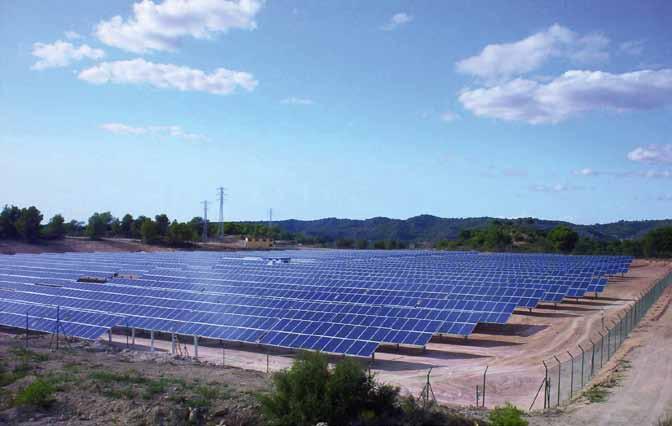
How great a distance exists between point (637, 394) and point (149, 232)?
3844 inches

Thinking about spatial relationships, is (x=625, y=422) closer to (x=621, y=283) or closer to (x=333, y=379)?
(x=333, y=379)

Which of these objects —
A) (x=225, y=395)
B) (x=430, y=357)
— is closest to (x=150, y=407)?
(x=225, y=395)

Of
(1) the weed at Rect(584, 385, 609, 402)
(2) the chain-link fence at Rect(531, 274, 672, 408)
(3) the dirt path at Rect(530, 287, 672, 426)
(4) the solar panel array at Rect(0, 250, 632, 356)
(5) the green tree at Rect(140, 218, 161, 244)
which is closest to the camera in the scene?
(3) the dirt path at Rect(530, 287, 672, 426)

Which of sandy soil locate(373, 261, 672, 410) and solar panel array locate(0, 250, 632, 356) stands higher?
solar panel array locate(0, 250, 632, 356)

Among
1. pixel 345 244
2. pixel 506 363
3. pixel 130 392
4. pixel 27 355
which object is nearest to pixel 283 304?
pixel 506 363

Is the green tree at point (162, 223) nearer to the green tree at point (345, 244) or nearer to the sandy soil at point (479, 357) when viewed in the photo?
the green tree at point (345, 244)

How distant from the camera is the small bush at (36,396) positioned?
574 inches

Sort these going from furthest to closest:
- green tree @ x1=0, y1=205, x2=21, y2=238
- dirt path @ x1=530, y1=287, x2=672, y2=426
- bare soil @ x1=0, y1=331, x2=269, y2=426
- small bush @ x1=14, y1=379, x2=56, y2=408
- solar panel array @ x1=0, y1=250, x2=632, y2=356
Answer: green tree @ x1=0, y1=205, x2=21, y2=238
solar panel array @ x1=0, y1=250, x2=632, y2=356
dirt path @ x1=530, y1=287, x2=672, y2=426
small bush @ x1=14, y1=379, x2=56, y2=408
bare soil @ x1=0, y1=331, x2=269, y2=426

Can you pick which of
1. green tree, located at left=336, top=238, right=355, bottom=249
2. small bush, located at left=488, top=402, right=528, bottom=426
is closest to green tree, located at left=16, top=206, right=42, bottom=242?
green tree, located at left=336, top=238, right=355, bottom=249

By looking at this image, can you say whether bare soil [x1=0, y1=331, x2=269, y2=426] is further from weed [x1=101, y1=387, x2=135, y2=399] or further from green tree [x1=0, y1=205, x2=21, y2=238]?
green tree [x1=0, y1=205, x2=21, y2=238]

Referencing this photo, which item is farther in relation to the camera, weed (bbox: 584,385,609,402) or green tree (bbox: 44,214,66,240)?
green tree (bbox: 44,214,66,240)

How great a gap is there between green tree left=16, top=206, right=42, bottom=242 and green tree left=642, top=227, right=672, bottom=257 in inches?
4099

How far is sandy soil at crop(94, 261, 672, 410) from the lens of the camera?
20491mm

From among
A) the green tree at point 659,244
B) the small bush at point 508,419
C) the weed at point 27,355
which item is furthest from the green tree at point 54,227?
the green tree at point 659,244
